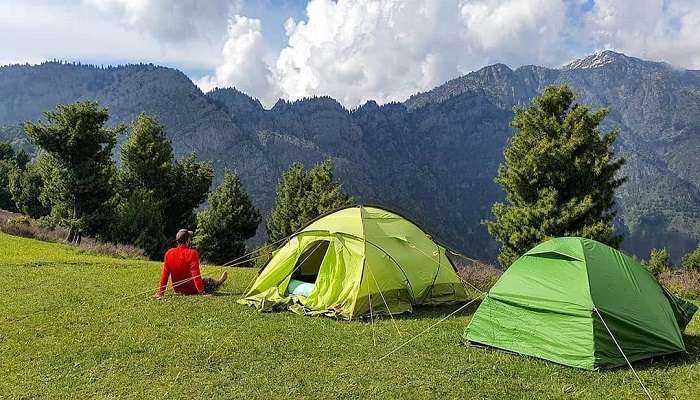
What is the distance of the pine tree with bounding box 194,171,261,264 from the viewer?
46.1 metres

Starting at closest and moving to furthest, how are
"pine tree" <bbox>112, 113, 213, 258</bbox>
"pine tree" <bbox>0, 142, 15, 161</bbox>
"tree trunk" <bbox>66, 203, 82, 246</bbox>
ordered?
"tree trunk" <bbox>66, 203, 82, 246</bbox> < "pine tree" <bbox>112, 113, 213, 258</bbox> < "pine tree" <bbox>0, 142, 15, 161</bbox>

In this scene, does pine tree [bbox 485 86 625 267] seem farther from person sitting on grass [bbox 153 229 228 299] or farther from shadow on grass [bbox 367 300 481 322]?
person sitting on grass [bbox 153 229 228 299]

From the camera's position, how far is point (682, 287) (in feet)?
60.4

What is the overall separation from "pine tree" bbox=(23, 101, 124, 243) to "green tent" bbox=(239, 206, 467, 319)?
2244 centimetres

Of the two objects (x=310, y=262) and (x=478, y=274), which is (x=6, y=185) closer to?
(x=310, y=262)

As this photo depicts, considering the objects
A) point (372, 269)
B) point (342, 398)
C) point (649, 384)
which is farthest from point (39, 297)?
point (649, 384)

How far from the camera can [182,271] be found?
13.5 metres

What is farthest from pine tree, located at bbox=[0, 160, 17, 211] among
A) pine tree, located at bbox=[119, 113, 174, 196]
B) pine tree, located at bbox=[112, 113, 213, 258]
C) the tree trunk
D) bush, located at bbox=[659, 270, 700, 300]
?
bush, located at bbox=[659, 270, 700, 300]

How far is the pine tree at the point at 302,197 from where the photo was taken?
159 feet

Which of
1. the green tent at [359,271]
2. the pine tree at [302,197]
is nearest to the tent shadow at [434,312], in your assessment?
the green tent at [359,271]

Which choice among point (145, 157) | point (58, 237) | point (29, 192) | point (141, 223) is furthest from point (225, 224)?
point (29, 192)

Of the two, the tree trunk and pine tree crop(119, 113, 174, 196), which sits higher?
pine tree crop(119, 113, 174, 196)

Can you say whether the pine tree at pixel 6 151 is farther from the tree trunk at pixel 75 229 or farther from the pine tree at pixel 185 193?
the tree trunk at pixel 75 229

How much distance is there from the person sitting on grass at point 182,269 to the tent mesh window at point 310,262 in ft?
8.22
